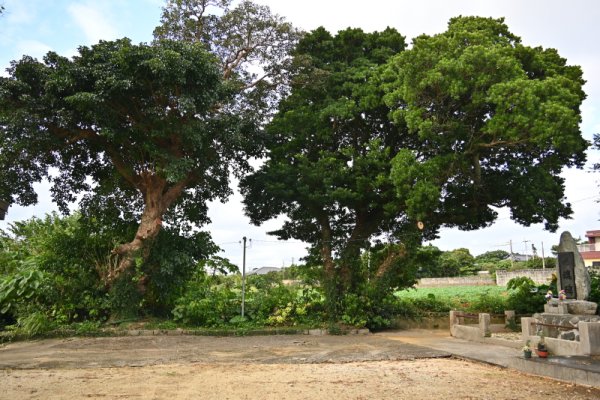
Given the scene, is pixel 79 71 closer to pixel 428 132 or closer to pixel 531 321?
pixel 428 132

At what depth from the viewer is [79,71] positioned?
39.2 feet

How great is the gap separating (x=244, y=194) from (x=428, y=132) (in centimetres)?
790

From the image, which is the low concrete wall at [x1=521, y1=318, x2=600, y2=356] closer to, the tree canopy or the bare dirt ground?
the bare dirt ground

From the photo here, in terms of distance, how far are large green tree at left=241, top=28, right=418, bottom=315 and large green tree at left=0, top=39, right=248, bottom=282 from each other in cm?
198

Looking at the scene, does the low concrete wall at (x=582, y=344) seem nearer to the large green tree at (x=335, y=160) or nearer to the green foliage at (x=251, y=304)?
the large green tree at (x=335, y=160)

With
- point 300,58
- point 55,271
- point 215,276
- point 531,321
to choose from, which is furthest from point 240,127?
point 531,321

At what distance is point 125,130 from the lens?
43.3ft

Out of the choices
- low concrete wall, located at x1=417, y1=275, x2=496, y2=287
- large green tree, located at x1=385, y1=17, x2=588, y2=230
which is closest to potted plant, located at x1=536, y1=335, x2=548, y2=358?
large green tree, located at x1=385, y1=17, x2=588, y2=230

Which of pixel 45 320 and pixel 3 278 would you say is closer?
pixel 45 320

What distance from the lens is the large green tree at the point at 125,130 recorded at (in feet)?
39.1

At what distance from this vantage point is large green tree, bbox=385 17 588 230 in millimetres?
11828

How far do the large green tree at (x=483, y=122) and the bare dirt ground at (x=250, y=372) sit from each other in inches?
212

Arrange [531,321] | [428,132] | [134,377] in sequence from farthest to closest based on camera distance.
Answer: [428,132] < [531,321] < [134,377]

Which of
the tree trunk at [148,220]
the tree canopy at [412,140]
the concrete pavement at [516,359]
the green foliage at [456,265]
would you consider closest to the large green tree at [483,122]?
the tree canopy at [412,140]
